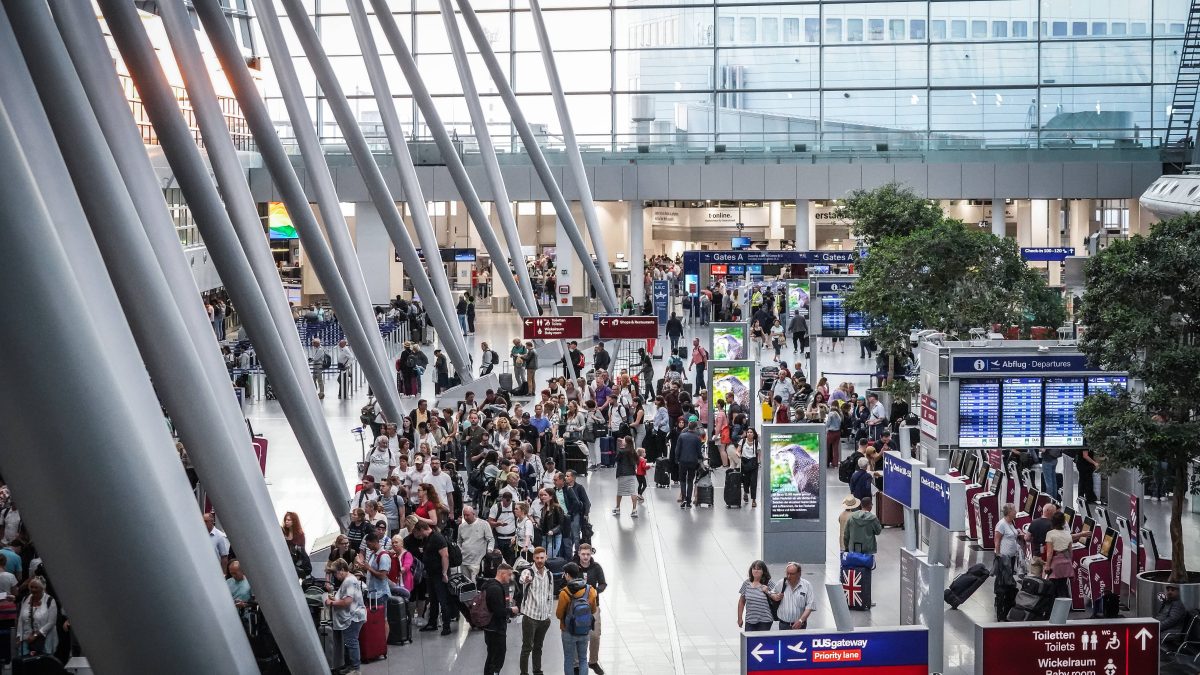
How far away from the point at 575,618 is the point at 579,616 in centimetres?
4

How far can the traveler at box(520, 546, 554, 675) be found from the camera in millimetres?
12422

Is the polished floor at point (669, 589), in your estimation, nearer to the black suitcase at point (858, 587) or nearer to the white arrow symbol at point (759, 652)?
the black suitcase at point (858, 587)

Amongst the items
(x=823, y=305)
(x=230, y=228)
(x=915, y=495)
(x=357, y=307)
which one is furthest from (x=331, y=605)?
(x=823, y=305)

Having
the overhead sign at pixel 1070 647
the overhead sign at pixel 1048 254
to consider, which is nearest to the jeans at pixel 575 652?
the overhead sign at pixel 1070 647

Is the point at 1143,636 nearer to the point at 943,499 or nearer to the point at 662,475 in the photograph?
the point at 943,499

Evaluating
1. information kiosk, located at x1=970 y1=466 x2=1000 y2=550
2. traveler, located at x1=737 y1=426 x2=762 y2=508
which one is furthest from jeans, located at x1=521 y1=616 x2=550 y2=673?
traveler, located at x1=737 y1=426 x2=762 y2=508

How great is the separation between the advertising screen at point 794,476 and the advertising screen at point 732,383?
7.77 metres

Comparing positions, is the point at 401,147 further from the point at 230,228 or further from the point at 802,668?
the point at 802,668

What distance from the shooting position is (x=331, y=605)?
501 inches

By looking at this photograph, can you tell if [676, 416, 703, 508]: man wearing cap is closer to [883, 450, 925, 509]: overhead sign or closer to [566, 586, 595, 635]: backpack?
[883, 450, 925, 509]: overhead sign

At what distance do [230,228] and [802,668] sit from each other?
934cm

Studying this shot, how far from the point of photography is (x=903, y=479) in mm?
14906

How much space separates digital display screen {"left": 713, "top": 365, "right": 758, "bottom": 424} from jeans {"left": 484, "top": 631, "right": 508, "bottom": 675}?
13.2 m

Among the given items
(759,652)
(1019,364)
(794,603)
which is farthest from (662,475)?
(759,652)
